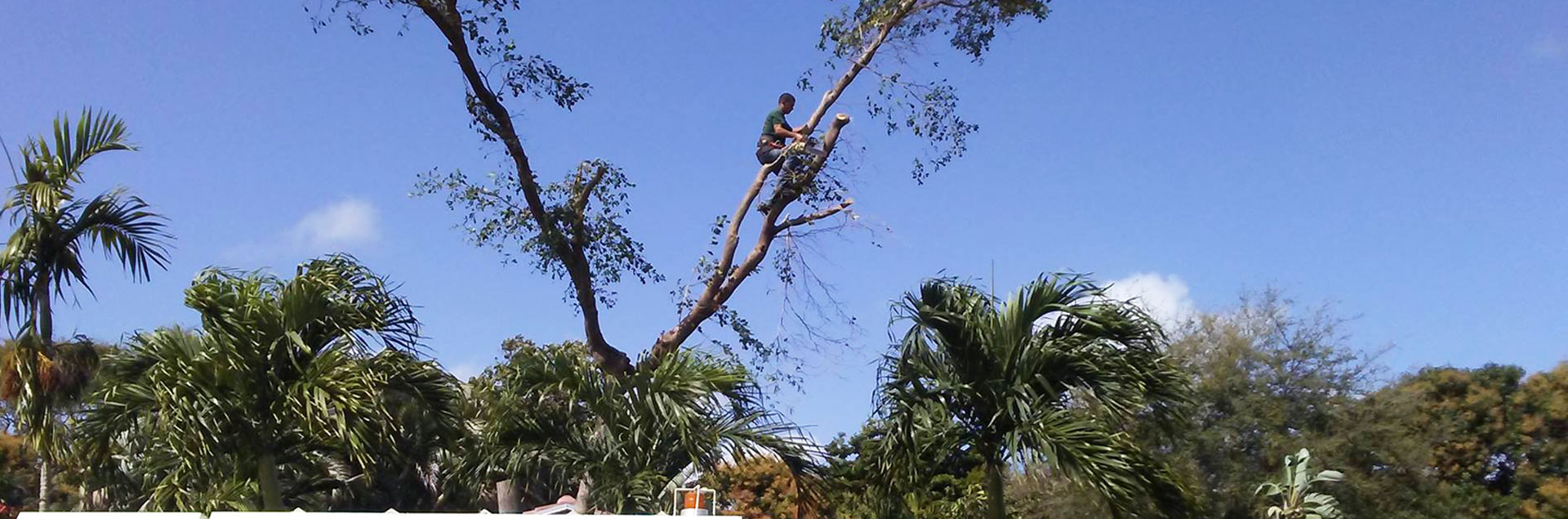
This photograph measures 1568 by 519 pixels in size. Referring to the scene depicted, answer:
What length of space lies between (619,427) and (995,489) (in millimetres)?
2851

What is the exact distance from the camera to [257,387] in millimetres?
10805

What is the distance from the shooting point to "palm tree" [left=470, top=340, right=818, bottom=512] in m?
10.5

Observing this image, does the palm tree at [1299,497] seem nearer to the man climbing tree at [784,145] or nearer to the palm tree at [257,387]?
the man climbing tree at [784,145]

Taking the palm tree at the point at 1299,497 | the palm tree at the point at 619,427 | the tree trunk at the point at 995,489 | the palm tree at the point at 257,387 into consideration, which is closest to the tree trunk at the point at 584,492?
the palm tree at the point at 619,427

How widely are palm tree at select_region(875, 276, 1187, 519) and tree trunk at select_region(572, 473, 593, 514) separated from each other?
2150 mm

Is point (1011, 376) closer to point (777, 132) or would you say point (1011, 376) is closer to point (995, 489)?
point (995, 489)

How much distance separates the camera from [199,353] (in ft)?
35.1

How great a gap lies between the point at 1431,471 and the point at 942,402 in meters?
20.0

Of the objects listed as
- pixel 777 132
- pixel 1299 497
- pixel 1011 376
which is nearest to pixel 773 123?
pixel 777 132

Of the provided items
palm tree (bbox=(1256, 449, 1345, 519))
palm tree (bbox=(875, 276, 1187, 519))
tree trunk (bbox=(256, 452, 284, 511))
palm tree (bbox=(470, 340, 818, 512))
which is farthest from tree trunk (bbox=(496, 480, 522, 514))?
palm tree (bbox=(1256, 449, 1345, 519))

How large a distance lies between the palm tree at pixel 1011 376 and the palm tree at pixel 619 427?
0.95m

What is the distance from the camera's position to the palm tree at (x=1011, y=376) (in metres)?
10.7

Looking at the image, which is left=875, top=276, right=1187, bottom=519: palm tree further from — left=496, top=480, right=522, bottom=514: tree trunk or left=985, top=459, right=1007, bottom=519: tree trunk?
left=496, top=480, right=522, bottom=514: tree trunk

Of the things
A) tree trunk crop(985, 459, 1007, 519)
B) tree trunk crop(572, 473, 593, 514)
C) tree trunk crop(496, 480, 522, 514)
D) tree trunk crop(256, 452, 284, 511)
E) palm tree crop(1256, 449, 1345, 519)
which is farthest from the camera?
palm tree crop(1256, 449, 1345, 519)
